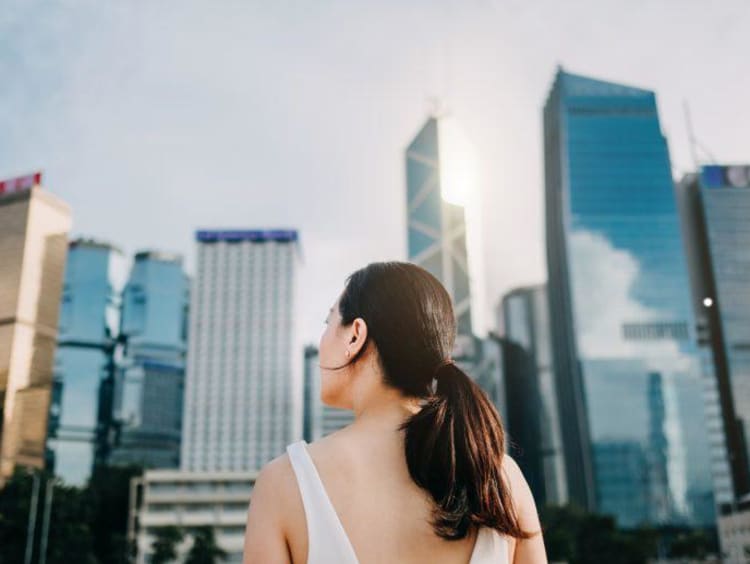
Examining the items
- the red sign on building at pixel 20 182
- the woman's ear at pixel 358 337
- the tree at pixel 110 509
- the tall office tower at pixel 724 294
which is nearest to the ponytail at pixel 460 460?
the woman's ear at pixel 358 337

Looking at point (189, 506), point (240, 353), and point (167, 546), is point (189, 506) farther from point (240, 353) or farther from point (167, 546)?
point (240, 353)

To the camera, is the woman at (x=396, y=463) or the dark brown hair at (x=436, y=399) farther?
the dark brown hair at (x=436, y=399)

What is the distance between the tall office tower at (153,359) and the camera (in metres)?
129

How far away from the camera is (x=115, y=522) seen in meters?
60.1

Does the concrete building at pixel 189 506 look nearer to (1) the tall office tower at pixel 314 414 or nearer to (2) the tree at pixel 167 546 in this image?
(2) the tree at pixel 167 546

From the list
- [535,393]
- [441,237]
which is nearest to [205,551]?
[441,237]

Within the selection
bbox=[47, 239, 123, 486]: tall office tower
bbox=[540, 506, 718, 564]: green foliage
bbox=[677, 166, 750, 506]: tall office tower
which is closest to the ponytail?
bbox=[540, 506, 718, 564]: green foliage

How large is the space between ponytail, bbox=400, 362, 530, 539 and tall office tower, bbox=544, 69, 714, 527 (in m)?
93.1

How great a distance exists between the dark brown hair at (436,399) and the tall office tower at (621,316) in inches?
3667

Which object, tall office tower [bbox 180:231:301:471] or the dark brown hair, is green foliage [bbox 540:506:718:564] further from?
tall office tower [bbox 180:231:301:471]

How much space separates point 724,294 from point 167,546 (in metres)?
83.6

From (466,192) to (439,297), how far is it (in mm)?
140116

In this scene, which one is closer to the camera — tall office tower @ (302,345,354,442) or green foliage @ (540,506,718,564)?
green foliage @ (540,506,718,564)

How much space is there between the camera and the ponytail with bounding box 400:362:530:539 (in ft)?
5.40
